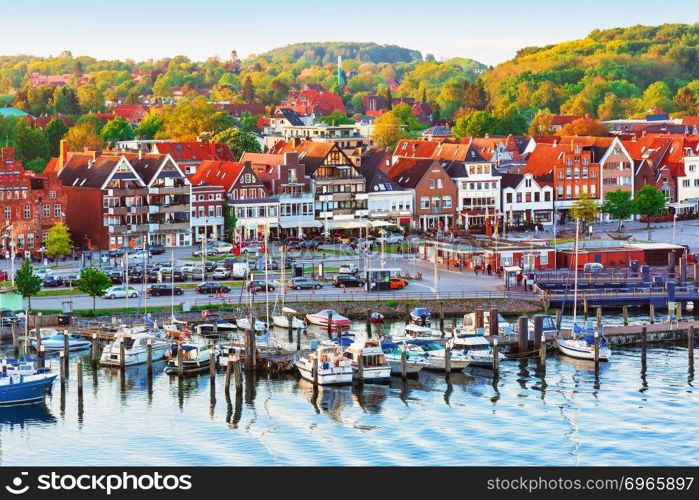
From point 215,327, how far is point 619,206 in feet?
140

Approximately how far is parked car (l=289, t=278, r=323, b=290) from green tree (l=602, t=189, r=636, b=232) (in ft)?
103

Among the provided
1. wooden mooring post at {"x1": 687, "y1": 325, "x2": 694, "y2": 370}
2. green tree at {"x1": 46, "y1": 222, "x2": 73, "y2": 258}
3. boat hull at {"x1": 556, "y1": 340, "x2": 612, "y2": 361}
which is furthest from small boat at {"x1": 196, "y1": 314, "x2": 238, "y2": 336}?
green tree at {"x1": 46, "y1": 222, "x2": 73, "y2": 258}

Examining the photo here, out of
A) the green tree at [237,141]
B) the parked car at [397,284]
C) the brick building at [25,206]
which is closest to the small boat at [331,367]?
the parked car at [397,284]

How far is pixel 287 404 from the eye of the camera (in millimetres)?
56500

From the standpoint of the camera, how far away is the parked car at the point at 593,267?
80.5m

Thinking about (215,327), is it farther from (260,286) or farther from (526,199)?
(526,199)

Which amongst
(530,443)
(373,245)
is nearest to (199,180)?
(373,245)

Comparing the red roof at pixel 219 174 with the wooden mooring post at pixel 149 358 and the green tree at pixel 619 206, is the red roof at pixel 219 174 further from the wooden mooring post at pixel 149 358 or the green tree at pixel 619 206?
the wooden mooring post at pixel 149 358

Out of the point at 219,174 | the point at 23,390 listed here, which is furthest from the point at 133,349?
the point at 219,174

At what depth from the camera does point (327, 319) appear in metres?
70.0

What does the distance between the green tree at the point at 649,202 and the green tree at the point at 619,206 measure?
49 centimetres

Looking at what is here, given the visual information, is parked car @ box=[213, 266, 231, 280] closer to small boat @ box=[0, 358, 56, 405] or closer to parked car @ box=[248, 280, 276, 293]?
parked car @ box=[248, 280, 276, 293]

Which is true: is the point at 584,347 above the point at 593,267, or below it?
below

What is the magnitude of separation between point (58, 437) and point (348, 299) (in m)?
24.5
